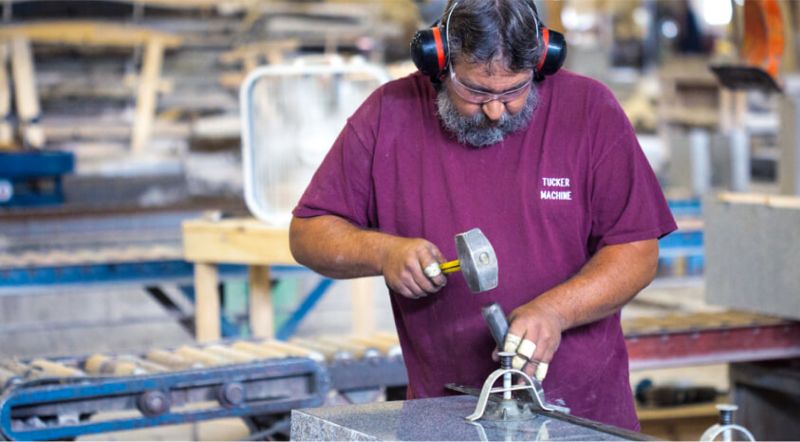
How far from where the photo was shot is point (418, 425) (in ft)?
7.57

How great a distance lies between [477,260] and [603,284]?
474mm

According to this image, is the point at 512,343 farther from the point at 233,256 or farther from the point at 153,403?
the point at 233,256

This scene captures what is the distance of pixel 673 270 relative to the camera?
7.97 m

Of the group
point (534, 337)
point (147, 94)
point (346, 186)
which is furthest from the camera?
point (147, 94)

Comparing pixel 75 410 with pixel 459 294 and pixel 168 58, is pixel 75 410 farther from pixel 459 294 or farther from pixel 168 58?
pixel 168 58

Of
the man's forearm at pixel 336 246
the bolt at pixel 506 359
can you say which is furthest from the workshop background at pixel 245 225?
the bolt at pixel 506 359

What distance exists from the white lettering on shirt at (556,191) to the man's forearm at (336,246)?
0.37 m

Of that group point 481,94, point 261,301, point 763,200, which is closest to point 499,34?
point 481,94

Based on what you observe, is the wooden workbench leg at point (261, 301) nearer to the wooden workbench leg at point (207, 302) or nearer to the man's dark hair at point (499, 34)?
the wooden workbench leg at point (207, 302)

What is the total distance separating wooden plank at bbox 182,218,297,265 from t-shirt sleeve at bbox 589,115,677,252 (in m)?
1.99

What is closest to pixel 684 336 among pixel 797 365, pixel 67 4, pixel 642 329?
pixel 642 329

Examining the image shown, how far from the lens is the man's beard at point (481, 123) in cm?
274

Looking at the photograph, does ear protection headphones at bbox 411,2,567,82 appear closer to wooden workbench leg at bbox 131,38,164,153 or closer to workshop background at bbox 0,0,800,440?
workshop background at bbox 0,0,800,440

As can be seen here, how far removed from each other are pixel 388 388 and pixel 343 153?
68.9 inches
